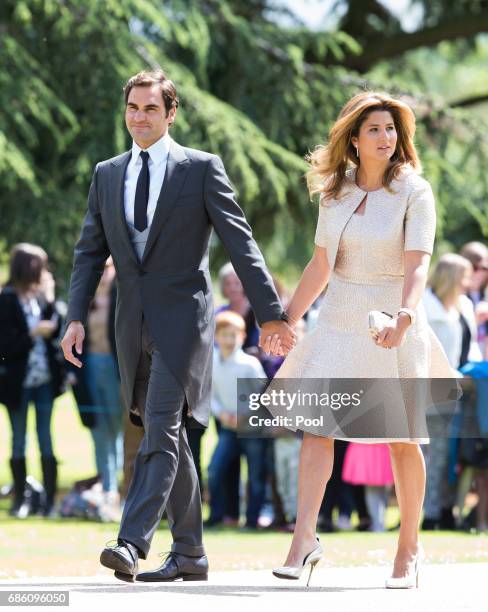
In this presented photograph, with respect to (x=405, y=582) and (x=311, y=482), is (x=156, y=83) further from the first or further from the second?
(x=405, y=582)

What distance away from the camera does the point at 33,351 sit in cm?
1075

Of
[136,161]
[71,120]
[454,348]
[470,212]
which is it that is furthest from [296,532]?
[470,212]

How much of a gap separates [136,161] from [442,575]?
2184 millimetres

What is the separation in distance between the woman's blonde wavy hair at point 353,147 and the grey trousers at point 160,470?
3.27ft

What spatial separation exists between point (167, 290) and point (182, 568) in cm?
114

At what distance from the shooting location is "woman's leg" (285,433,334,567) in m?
5.65

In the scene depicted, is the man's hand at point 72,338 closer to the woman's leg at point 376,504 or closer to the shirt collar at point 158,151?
the shirt collar at point 158,151

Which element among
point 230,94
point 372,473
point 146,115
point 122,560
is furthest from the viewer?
point 230,94

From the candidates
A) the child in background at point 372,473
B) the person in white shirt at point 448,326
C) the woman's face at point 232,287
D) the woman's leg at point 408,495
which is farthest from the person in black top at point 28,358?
the woman's leg at point 408,495

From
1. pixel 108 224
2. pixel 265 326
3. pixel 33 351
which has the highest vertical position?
pixel 108 224

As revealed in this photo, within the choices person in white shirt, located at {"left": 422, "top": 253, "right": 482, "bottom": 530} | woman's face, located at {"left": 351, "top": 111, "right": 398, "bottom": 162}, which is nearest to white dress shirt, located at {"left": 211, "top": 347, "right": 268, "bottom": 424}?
person in white shirt, located at {"left": 422, "top": 253, "right": 482, "bottom": 530}

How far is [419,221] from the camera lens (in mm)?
5703

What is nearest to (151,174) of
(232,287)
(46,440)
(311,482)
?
(311,482)

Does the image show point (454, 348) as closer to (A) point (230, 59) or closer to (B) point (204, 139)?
(B) point (204, 139)
